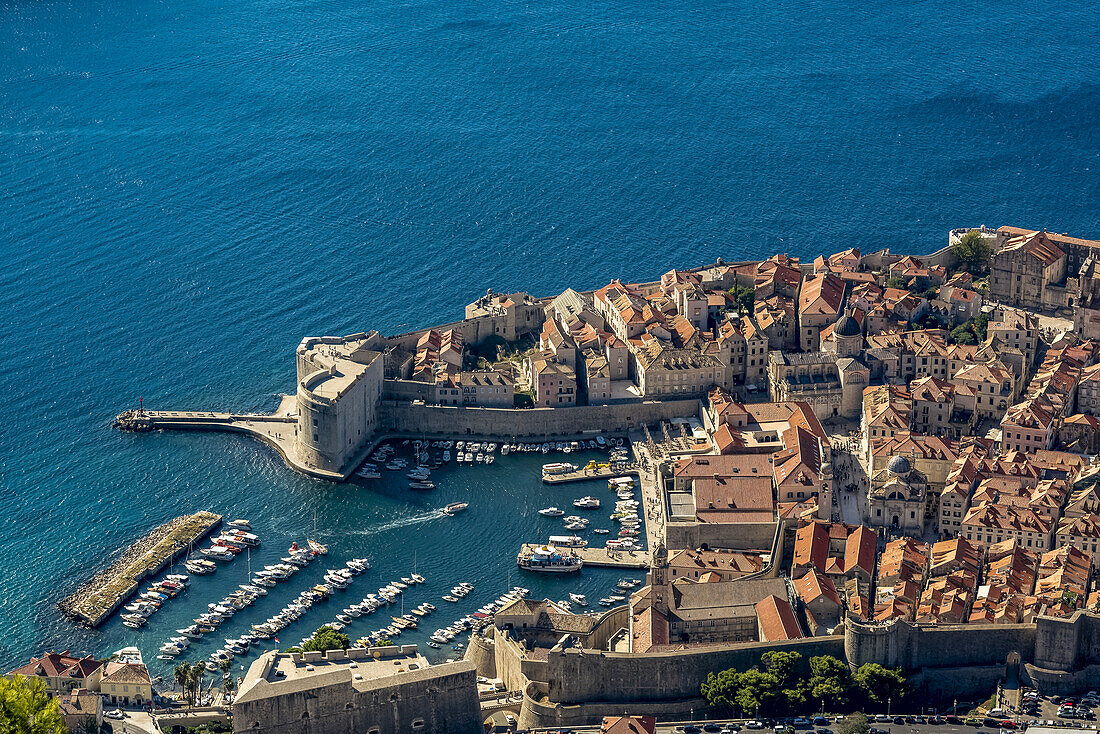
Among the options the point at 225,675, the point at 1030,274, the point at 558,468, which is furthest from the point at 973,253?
the point at 225,675

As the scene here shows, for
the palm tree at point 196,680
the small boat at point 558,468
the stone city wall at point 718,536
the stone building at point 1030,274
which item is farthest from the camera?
the stone building at point 1030,274

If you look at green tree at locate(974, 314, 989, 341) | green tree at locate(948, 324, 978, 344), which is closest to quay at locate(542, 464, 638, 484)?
green tree at locate(948, 324, 978, 344)

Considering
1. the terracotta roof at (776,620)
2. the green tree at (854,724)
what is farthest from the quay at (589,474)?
the green tree at (854,724)

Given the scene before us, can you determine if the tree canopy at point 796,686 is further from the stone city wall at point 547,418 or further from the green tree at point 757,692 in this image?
the stone city wall at point 547,418

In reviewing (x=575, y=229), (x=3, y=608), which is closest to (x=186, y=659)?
(x=3, y=608)

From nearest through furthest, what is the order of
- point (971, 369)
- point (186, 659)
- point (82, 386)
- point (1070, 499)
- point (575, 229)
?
point (186, 659) → point (1070, 499) → point (971, 369) → point (82, 386) → point (575, 229)

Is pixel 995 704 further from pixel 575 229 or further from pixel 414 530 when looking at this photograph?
pixel 575 229
